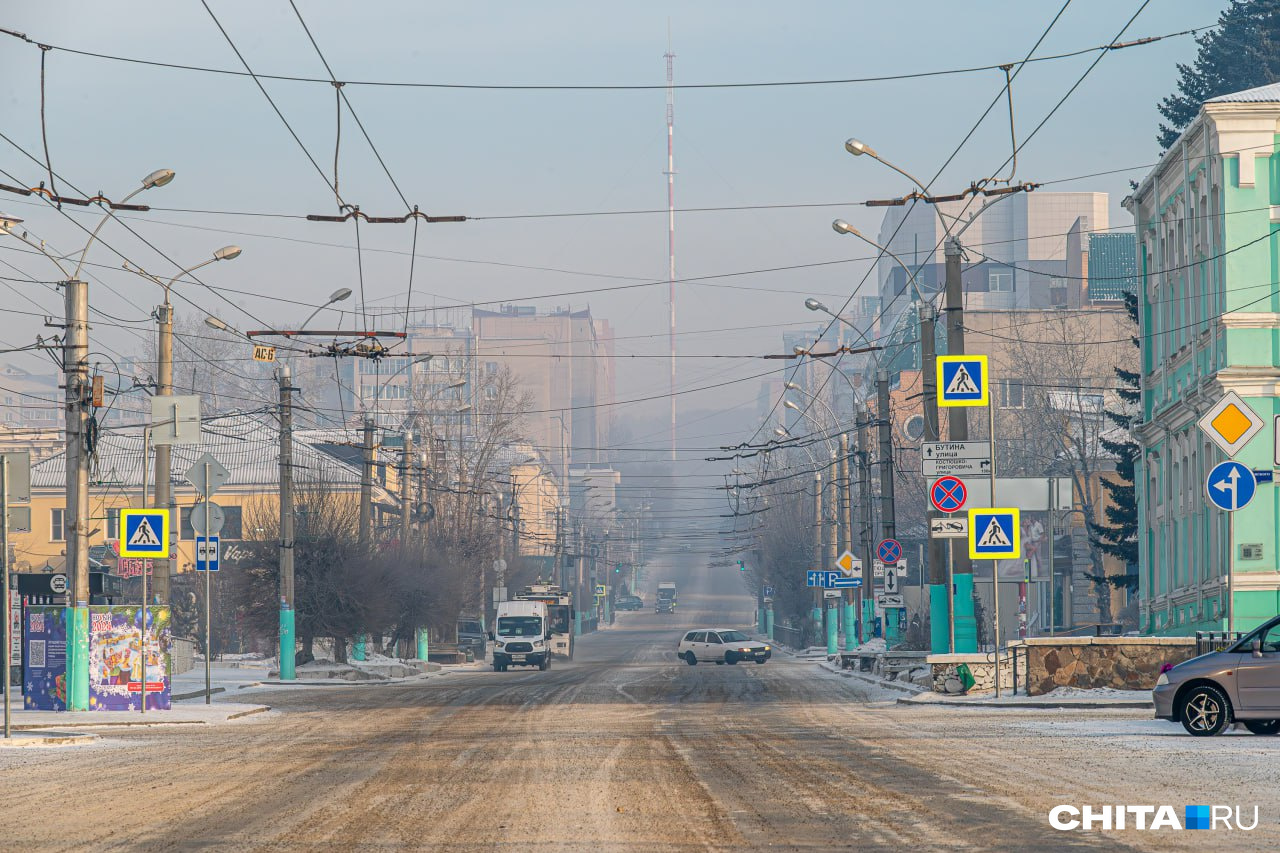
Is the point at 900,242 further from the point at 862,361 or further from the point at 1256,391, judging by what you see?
the point at 1256,391

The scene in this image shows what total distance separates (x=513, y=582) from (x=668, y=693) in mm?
64550

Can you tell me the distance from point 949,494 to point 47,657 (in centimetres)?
1558

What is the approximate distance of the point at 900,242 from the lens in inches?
6142

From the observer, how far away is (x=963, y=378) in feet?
88.2

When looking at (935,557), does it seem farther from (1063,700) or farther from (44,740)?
(44,740)

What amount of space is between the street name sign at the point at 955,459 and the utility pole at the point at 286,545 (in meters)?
18.5

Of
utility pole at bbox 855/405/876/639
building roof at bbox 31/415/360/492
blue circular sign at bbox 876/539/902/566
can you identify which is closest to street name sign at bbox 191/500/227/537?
blue circular sign at bbox 876/539/902/566

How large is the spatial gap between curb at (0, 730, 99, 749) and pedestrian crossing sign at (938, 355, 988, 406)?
1441 cm

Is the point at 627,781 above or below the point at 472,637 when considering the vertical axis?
above

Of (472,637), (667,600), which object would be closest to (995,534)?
(472,637)

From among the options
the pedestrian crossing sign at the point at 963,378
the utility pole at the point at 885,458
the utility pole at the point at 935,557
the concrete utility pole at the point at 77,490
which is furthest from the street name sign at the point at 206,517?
the utility pole at the point at 885,458

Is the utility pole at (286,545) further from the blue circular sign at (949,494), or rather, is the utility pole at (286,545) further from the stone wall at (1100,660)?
the stone wall at (1100,660)

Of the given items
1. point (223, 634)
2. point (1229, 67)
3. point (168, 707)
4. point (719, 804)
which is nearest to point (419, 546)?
point (223, 634)

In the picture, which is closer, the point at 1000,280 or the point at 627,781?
the point at 627,781
